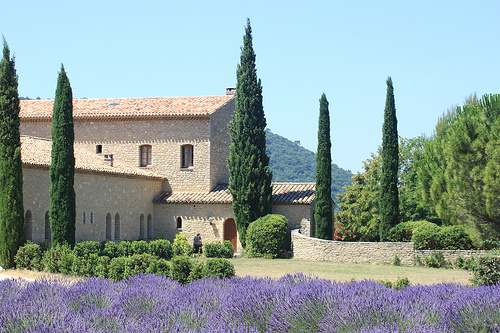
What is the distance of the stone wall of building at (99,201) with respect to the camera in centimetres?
2008

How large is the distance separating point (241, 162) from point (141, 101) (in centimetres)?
926

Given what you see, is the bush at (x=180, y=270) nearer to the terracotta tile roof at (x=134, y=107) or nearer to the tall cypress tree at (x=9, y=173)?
the tall cypress tree at (x=9, y=173)

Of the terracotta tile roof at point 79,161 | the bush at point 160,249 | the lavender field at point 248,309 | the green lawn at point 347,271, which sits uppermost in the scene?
the terracotta tile roof at point 79,161

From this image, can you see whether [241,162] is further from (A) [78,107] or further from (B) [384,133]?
(A) [78,107]

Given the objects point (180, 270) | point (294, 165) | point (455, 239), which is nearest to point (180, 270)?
point (180, 270)

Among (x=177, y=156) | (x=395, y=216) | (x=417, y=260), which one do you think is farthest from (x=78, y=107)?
(x=417, y=260)

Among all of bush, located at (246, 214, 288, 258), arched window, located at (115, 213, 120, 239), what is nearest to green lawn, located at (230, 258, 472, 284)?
bush, located at (246, 214, 288, 258)

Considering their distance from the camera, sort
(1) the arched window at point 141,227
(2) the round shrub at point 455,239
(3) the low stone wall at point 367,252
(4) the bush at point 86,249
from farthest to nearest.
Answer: (1) the arched window at point 141,227, (2) the round shrub at point 455,239, (3) the low stone wall at point 367,252, (4) the bush at point 86,249

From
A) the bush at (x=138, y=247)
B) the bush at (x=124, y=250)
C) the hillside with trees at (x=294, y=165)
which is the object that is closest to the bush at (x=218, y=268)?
the bush at (x=124, y=250)

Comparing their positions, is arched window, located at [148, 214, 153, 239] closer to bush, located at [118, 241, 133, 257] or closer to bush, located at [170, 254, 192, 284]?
bush, located at [118, 241, 133, 257]

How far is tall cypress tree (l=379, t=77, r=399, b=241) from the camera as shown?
86.6 ft

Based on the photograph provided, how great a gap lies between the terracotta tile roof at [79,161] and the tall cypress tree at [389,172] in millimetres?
12163

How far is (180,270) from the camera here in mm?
13859

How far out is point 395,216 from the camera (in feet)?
86.7
